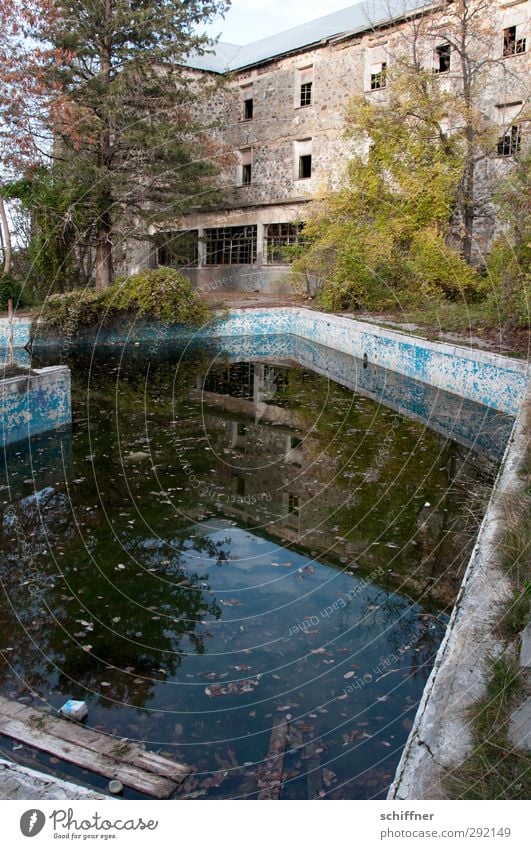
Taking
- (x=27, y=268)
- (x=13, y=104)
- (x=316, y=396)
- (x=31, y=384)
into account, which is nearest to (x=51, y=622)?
(x=31, y=384)

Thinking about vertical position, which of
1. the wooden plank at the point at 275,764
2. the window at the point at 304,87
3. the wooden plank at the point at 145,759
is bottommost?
the wooden plank at the point at 275,764

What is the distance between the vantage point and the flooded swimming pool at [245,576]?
4500 millimetres

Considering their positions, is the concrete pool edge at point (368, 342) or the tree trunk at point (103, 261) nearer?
the concrete pool edge at point (368, 342)

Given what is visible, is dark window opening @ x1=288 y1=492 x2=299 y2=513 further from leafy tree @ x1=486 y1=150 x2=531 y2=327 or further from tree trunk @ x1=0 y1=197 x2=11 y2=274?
tree trunk @ x1=0 y1=197 x2=11 y2=274

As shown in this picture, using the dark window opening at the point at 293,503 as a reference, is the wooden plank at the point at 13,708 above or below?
below

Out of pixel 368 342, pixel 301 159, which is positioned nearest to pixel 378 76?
pixel 301 159

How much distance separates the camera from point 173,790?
3.85 metres

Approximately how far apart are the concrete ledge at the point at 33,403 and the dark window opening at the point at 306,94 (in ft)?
77.2

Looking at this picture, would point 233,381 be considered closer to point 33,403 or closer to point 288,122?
point 33,403

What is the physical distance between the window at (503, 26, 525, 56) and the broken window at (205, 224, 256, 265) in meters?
12.4

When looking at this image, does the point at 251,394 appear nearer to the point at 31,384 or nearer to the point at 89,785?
the point at 31,384

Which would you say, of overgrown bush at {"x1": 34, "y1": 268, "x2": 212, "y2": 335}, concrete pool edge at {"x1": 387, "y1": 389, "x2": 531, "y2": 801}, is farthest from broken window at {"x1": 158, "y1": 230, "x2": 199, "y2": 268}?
concrete pool edge at {"x1": 387, "y1": 389, "x2": 531, "y2": 801}

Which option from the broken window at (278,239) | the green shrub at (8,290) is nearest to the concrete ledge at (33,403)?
the green shrub at (8,290)

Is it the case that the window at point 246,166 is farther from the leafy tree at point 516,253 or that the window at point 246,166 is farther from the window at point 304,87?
the leafy tree at point 516,253
